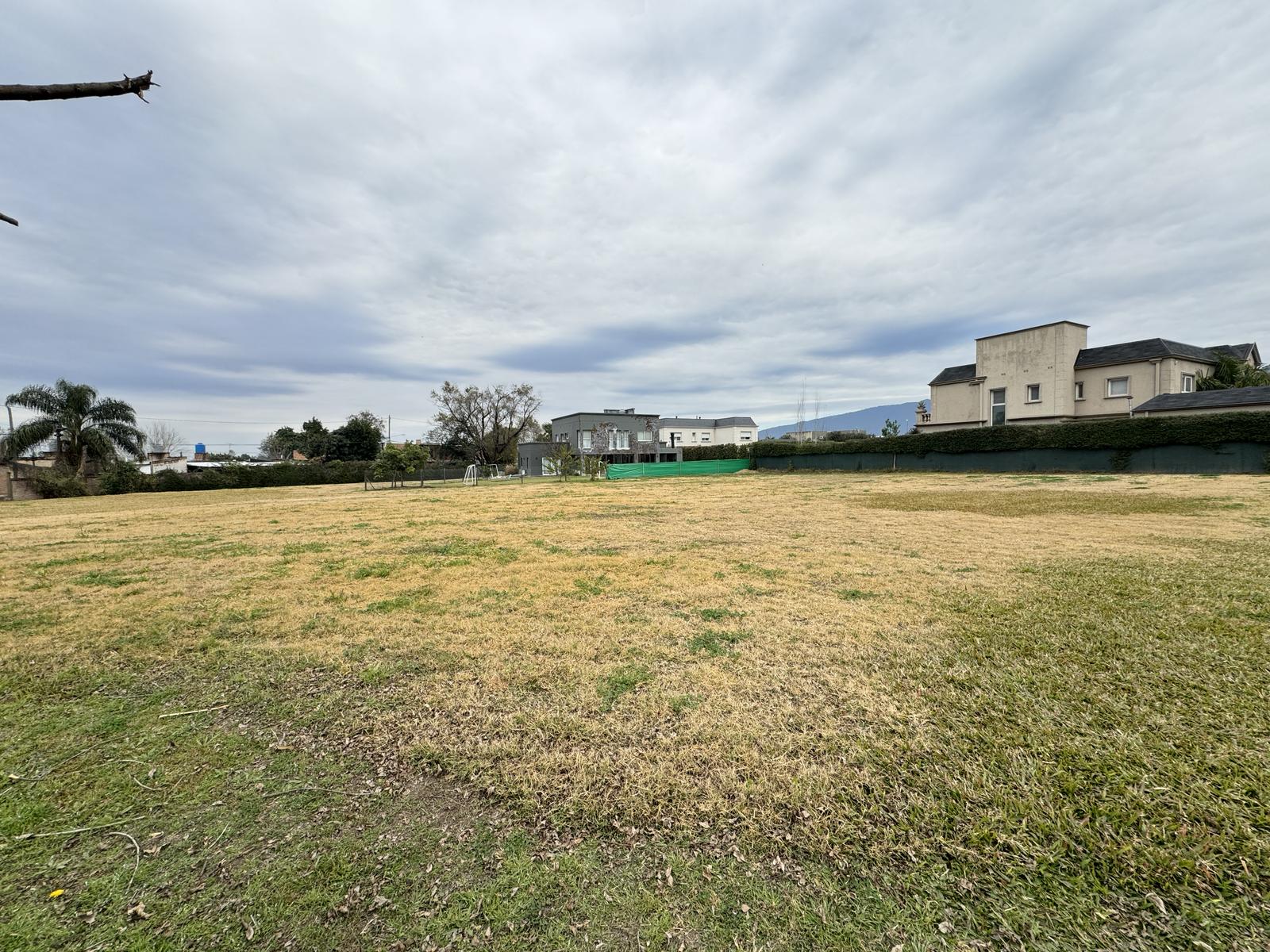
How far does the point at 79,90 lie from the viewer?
157 cm

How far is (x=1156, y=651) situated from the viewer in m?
3.25

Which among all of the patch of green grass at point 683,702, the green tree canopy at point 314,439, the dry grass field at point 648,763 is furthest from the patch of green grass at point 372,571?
the green tree canopy at point 314,439

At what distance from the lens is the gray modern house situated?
4484 centimetres

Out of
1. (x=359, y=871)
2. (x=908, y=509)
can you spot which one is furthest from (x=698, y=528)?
(x=359, y=871)

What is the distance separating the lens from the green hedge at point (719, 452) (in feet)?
126

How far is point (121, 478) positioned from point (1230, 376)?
59.4 meters

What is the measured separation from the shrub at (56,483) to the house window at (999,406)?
50.5 meters

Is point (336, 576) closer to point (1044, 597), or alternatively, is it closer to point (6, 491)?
point (1044, 597)

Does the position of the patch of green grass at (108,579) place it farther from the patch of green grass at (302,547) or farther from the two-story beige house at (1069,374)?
the two-story beige house at (1069,374)

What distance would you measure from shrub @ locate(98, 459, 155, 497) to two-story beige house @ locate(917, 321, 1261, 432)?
1938 inches

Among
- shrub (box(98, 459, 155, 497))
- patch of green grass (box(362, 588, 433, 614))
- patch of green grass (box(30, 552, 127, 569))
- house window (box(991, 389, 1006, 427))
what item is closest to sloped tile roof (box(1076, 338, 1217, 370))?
house window (box(991, 389, 1006, 427))

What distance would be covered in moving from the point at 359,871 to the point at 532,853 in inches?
23.2

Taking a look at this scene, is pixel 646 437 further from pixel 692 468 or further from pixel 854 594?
pixel 854 594

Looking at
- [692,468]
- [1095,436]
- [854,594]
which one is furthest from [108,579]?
[692,468]
